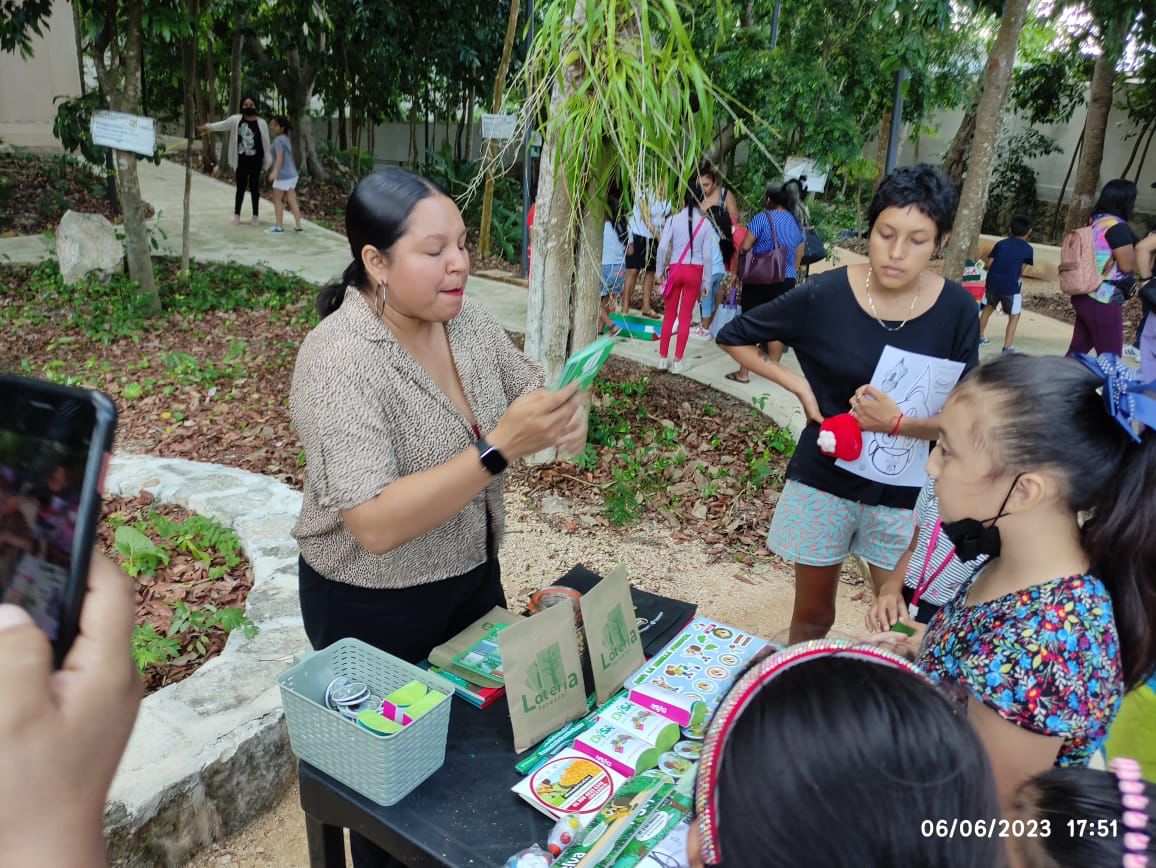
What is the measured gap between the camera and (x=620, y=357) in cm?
700

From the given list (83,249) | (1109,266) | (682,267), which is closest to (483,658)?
(682,267)

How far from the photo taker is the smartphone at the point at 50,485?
0.65 metres

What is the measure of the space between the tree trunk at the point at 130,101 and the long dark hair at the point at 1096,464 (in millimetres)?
6955

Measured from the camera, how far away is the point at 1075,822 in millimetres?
991

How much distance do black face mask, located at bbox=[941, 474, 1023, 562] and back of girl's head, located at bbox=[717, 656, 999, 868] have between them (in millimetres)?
772

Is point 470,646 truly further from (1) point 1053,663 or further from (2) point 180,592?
(2) point 180,592

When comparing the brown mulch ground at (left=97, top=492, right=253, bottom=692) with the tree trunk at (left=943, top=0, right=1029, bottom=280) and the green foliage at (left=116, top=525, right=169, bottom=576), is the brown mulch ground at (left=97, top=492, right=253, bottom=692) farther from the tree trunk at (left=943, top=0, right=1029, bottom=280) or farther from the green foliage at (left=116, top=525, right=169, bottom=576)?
the tree trunk at (left=943, top=0, right=1029, bottom=280)

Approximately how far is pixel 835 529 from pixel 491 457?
1.39m

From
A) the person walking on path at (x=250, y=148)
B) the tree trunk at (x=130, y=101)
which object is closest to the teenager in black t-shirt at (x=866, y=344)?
the tree trunk at (x=130, y=101)

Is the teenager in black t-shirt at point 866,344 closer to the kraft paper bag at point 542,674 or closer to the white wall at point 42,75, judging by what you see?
the kraft paper bag at point 542,674

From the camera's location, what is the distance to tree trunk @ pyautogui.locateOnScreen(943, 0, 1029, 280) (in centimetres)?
538

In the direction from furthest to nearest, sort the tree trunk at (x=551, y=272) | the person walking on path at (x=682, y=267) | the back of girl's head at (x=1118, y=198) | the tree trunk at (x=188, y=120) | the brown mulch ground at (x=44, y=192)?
the brown mulch ground at (x=44, y=192), the tree trunk at (x=188, y=120), the person walking on path at (x=682, y=267), the back of girl's head at (x=1118, y=198), the tree trunk at (x=551, y=272)

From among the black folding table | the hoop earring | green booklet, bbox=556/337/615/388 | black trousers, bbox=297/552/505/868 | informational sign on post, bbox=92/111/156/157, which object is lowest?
A: the black folding table

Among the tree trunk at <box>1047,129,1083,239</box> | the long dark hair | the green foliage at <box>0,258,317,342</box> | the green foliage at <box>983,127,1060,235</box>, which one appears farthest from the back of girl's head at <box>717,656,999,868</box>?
the green foliage at <box>983,127,1060,235</box>
